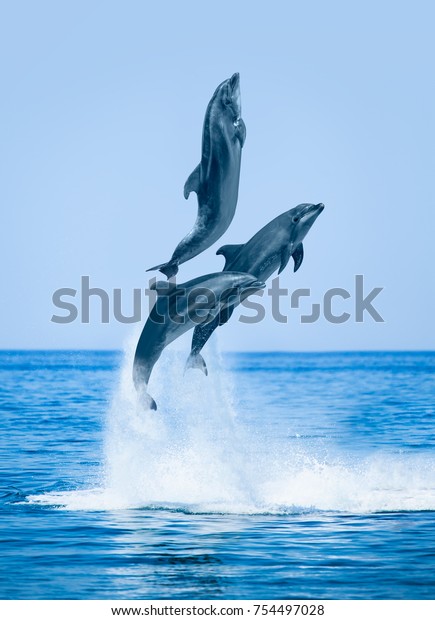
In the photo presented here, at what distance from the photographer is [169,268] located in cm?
1908

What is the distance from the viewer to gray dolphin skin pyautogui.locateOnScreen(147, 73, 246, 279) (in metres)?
18.7

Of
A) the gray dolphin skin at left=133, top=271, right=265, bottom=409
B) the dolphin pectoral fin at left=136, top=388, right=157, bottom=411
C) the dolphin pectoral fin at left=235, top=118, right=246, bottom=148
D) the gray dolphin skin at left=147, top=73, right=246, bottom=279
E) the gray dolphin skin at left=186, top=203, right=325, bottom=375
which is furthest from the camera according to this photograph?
the dolphin pectoral fin at left=136, top=388, right=157, bottom=411

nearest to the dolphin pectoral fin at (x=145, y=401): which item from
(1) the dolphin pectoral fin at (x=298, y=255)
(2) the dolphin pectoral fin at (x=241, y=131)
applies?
(1) the dolphin pectoral fin at (x=298, y=255)

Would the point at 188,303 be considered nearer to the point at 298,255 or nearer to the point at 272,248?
the point at 272,248

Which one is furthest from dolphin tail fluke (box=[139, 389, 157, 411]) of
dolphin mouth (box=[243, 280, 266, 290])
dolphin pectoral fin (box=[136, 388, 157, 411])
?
dolphin mouth (box=[243, 280, 266, 290])

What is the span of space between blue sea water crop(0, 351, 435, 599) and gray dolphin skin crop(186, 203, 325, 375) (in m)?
3.68

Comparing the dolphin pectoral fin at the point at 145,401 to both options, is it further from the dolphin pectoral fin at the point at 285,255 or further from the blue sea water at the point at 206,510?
the dolphin pectoral fin at the point at 285,255

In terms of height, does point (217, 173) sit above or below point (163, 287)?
above

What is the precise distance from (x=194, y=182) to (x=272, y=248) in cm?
193

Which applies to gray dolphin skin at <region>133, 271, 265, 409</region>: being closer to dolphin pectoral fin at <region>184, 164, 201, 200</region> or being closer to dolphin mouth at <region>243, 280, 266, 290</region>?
dolphin mouth at <region>243, 280, 266, 290</region>

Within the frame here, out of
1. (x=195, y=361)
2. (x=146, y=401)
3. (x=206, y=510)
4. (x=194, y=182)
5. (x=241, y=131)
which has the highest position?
(x=241, y=131)

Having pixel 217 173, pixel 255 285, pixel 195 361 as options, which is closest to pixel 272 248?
pixel 255 285

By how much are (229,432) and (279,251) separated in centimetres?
630

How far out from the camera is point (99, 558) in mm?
18453
